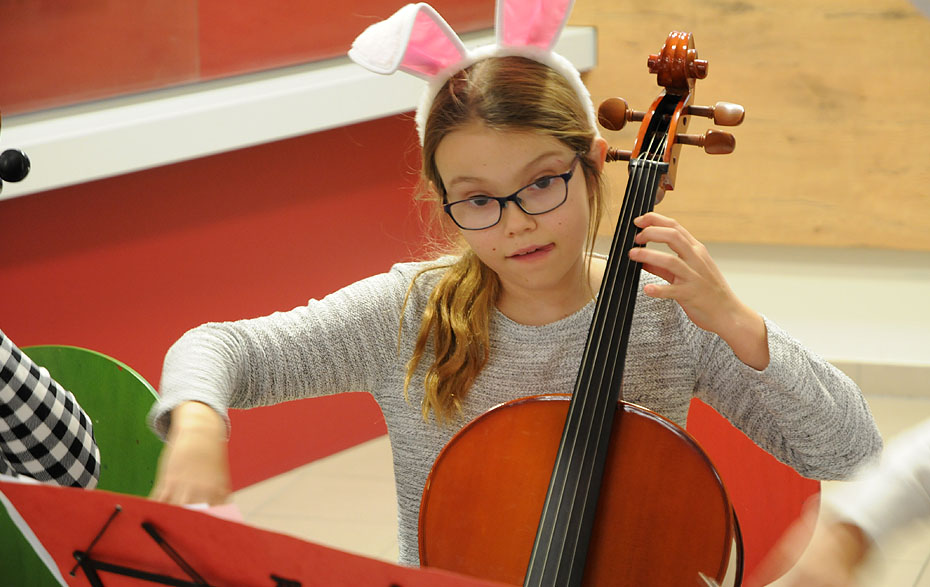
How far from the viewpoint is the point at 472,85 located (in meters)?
1.18

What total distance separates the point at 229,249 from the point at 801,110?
1624mm

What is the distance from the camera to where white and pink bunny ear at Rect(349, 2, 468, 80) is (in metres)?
1.08

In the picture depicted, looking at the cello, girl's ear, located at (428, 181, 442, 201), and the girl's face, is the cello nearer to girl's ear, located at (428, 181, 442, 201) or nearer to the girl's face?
the girl's face

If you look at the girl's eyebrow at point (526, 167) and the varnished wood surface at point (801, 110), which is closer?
the girl's eyebrow at point (526, 167)

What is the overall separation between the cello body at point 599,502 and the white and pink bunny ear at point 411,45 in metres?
0.37

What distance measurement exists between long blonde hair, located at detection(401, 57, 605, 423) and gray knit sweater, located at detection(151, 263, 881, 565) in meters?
0.02

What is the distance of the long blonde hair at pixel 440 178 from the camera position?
1.16m

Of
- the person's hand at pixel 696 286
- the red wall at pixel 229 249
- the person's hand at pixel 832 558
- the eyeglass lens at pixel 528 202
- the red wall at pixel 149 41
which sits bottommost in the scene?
the person's hand at pixel 832 558

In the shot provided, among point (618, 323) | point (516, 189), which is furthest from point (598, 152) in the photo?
point (618, 323)

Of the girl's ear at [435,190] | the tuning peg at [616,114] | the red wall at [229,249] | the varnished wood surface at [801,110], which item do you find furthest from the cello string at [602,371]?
the varnished wood surface at [801,110]

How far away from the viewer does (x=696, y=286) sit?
104 centimetres

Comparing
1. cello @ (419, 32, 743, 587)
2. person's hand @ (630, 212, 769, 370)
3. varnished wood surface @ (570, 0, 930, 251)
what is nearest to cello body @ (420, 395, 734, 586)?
cello @ (419, 32, 743, 587)

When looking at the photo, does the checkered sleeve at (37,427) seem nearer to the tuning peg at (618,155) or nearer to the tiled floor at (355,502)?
the tuning peg at (618,155)

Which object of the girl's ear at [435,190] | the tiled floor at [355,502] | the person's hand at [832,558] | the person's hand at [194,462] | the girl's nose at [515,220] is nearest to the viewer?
the person's hand at [832,558]
